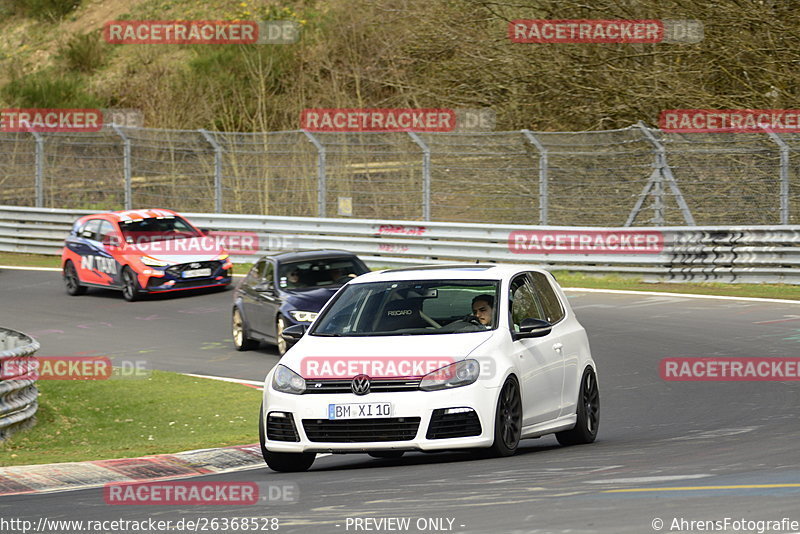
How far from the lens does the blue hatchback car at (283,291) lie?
18.3 metres

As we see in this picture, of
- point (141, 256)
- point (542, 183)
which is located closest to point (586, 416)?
point (141, 256)

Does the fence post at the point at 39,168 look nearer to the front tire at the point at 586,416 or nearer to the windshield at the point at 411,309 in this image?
the windshield at the point at 411,309

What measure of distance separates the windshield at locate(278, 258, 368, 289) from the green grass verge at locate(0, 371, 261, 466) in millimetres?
2597

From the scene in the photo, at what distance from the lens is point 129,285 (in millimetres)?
25078

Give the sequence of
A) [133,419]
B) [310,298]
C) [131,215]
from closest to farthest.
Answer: [133,419] → [310,298] → [131,215]

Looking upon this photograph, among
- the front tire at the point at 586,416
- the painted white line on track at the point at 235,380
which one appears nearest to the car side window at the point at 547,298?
the front tire at the point at 586,416

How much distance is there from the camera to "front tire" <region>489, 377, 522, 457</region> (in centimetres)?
966

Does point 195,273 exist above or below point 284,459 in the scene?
above

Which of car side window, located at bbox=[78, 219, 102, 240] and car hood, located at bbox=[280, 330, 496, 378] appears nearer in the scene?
car hood, located at bbox=[280, 330, 496, 378]

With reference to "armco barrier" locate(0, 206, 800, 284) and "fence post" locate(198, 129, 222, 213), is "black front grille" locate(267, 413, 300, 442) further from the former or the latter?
"fence post" locate(198, 129, 222, 213)

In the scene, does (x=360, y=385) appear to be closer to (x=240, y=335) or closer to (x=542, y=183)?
(x=240, y=335)

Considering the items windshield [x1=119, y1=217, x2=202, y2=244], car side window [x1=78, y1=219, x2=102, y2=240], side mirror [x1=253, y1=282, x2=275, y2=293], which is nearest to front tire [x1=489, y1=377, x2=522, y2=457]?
side mirror [x1=253, y1=282, x2=275, y2=293]

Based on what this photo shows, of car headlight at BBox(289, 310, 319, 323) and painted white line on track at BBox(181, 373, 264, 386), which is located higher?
car headlight at BBox(289, 310, 319, 323)

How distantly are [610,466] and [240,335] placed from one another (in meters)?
11.1
